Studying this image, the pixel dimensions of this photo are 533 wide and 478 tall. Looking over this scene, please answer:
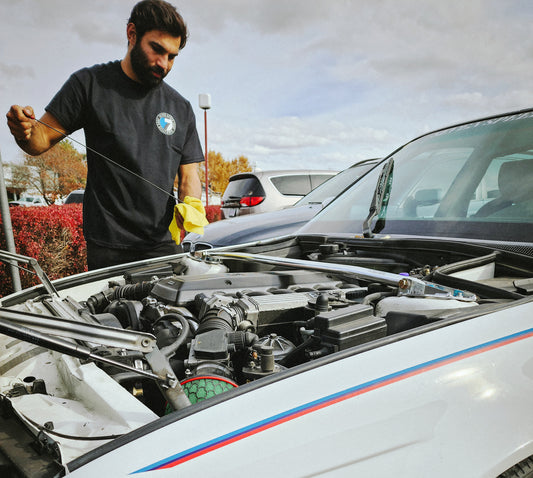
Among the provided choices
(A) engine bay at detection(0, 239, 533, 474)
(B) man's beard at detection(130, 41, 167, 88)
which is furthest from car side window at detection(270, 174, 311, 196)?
(A) engine bay at detection(0, 239, 533, 474)

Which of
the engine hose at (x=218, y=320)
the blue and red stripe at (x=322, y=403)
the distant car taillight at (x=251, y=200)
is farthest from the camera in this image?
the distant car taillight at (x=251, y=200)

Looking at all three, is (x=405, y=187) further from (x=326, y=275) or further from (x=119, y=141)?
(x=119, y=141)

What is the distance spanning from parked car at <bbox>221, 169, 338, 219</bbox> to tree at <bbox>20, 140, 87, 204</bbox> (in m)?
20.6

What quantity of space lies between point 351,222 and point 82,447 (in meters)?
1.93

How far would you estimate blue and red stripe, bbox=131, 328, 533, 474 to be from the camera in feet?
2.77

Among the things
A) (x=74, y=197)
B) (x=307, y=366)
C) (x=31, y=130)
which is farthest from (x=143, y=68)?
(x=74, y=197)

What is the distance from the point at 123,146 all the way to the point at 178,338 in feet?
5.38

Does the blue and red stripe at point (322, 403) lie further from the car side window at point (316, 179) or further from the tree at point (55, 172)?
the tree at point (55, 172)

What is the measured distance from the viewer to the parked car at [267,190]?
6.92 m

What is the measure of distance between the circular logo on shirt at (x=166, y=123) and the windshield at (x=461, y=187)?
116 cm

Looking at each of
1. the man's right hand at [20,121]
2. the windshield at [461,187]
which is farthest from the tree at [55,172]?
the windshield at [461,187]

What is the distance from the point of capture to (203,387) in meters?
1.18

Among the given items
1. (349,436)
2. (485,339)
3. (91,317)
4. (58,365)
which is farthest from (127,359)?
(485,339)

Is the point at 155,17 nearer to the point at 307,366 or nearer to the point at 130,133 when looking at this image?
the point at 130,133
